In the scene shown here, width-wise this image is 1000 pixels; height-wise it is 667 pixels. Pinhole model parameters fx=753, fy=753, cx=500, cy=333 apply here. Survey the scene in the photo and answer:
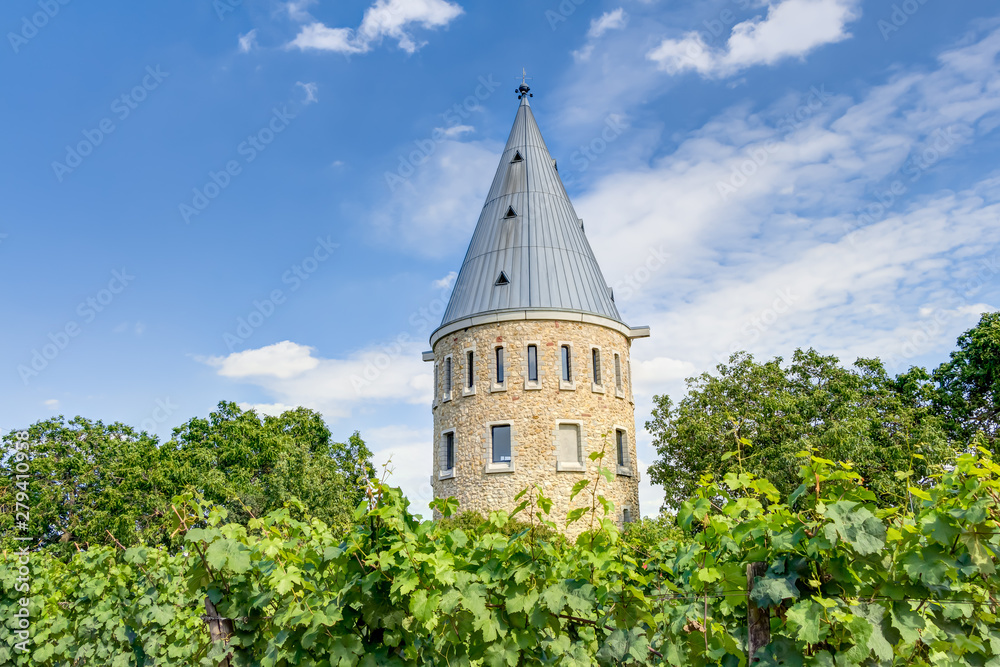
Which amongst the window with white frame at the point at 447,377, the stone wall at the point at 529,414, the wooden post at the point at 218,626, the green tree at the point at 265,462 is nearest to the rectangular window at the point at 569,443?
the stone wall at the point at 529,414

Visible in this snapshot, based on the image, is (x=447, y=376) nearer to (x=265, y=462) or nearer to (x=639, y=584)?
(x=265, y=462)

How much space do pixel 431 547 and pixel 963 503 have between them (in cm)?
249

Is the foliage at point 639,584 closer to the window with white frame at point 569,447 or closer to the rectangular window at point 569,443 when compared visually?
the window with white frame at point 569,447

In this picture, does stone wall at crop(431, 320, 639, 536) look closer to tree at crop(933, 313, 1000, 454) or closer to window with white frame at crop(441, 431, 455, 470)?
window with white frame at crop(441, 431, 455, 470)

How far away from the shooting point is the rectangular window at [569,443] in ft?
80.9

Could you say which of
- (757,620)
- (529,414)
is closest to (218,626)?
A: (757,620)

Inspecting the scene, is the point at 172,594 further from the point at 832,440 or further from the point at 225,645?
the point at 832,440

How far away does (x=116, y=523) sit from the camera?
28.4 m

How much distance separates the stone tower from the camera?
2462 cm

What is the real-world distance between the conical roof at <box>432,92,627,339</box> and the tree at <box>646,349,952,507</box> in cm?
505

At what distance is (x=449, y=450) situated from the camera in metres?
26.6

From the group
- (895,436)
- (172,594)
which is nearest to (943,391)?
(895,436)

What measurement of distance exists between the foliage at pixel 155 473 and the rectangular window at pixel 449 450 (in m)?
3.46

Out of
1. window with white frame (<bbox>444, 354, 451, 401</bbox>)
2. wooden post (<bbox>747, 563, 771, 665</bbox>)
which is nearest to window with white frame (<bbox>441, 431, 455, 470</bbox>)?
window with white frame (<bbox>444, 354, 451, 401</bbox>)
